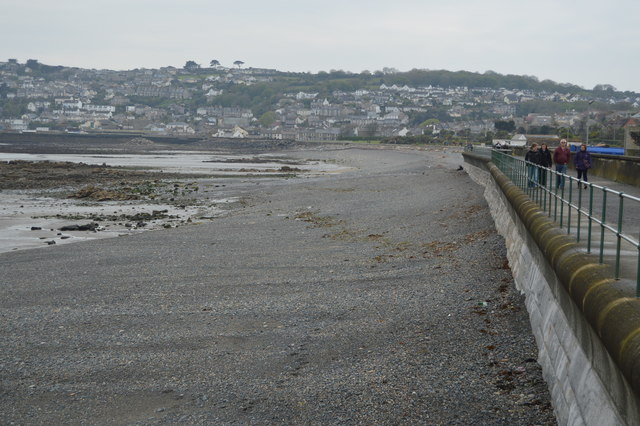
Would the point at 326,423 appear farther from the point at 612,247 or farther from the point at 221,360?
the point at 612,247

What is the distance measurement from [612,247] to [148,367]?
550 cm

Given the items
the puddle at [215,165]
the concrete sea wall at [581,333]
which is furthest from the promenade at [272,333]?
the puddle at [215,165]

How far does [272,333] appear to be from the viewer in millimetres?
10344

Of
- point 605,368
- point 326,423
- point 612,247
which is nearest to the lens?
point 605,368

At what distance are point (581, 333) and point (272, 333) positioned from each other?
5.28 meters

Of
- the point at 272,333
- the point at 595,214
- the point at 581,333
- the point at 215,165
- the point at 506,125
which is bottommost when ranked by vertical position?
the point at 215,165

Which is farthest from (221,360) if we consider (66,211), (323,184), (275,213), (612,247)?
(323,184)

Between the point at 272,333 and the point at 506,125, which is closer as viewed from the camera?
the point at 272,333

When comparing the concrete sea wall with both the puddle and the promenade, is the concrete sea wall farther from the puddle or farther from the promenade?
the puddle

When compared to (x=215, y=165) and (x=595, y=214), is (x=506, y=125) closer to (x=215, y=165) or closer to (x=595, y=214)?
(x=215, y=165)

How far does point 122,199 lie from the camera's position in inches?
1330

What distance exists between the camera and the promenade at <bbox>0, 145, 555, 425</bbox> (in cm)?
757

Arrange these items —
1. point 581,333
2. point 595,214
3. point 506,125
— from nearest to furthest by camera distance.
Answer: point 581,333 → point 595,214 → point 506,125

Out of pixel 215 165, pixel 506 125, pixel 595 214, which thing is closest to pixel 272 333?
pixel 595 214
